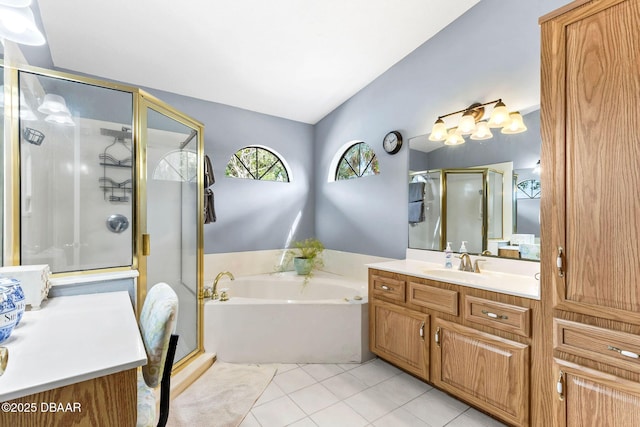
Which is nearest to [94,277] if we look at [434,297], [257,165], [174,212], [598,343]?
[174,212]

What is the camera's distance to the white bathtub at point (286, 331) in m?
2.42

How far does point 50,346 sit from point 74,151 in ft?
4.25

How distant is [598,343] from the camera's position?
1.24m

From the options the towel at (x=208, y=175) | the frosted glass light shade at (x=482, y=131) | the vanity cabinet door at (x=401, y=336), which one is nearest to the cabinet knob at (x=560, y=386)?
the vanity cabinet door at (x=401, y=336)

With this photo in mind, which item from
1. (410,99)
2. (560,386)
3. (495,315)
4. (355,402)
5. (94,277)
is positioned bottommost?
(355,402)

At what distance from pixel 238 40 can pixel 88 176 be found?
150 centimetres

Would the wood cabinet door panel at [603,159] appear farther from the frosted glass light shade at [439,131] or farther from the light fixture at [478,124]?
the frosted glass light shade at [439,131]

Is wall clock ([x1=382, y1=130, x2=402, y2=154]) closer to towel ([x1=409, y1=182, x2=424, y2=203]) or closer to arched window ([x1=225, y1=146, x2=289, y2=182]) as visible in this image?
towel ([x1=409, y1=182, x2=424, y2=203])

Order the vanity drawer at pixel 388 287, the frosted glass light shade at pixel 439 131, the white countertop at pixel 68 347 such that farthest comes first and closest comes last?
the frosted glass light shade at pixel 439 131 < the vanity drawer at pixel 388 287 < the white countertop at pixel 68 347

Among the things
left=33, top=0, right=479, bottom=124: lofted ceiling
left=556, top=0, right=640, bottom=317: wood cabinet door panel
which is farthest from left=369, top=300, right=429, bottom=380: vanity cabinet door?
left=33, top=0, right=479, bottom=124: lofted ceiling

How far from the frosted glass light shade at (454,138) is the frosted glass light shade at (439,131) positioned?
0.15ft

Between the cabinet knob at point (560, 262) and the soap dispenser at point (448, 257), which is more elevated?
the cabinet knob at point (560, 262)

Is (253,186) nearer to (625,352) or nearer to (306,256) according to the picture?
(306,256)

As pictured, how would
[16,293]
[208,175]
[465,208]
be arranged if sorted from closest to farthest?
[16,293] → [465,208] → [208,175]
